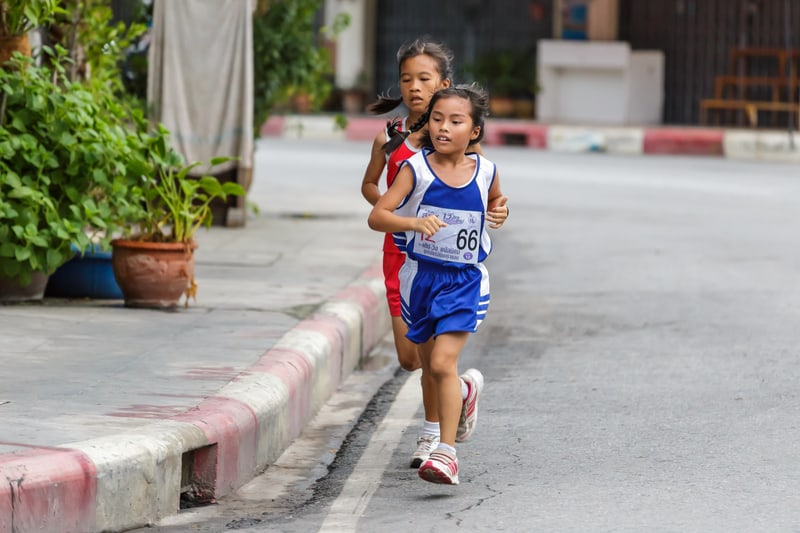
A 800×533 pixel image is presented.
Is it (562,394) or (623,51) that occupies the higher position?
(623,51)

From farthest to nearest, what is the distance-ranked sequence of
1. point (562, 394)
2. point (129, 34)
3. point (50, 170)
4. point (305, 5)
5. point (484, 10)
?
1. point (484, 10)
2. point (305, 5)
3. point (129, 34)
4. point (50, 170)
5. point (562, 394)

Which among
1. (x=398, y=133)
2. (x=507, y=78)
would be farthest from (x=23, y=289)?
(x=507, y=78)

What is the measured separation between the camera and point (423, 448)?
5.89 meters

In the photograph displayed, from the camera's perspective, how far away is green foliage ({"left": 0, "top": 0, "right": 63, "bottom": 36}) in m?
7.77

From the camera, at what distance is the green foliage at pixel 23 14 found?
7773 millimetres

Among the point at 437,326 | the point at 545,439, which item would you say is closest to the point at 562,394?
the point at 545,439

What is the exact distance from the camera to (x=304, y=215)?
44.8ft

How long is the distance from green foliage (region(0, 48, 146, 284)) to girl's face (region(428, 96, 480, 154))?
8.58 ft

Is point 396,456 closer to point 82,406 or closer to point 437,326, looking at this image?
point 437,326

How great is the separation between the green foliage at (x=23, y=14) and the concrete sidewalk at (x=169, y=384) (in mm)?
1374

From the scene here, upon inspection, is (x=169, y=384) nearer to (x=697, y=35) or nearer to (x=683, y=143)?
(x=683, y=143)

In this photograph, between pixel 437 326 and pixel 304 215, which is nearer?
pixel 437 326

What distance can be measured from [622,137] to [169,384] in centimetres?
1715

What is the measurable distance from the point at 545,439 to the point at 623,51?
1877 centimetres
